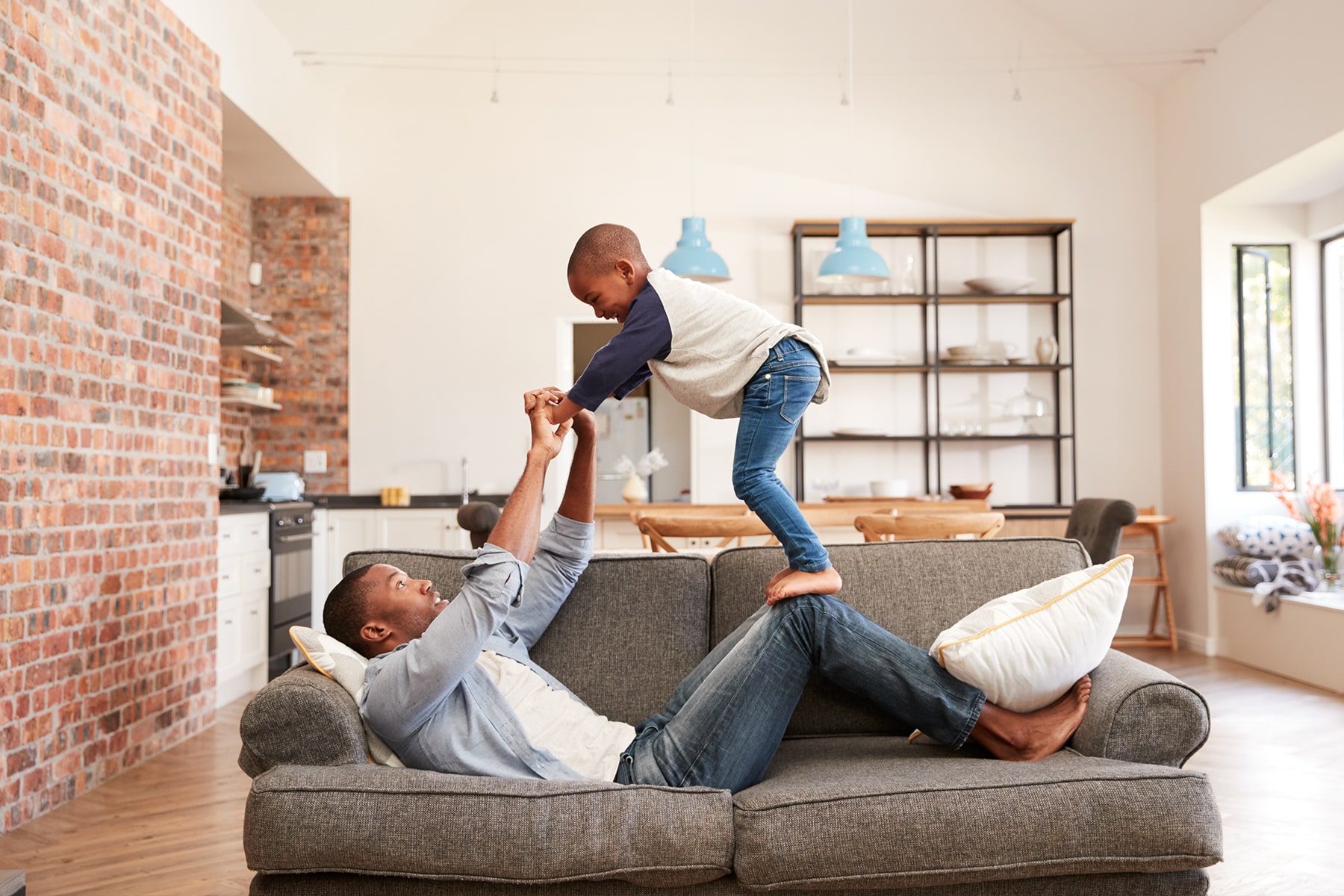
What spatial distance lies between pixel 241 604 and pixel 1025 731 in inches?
157

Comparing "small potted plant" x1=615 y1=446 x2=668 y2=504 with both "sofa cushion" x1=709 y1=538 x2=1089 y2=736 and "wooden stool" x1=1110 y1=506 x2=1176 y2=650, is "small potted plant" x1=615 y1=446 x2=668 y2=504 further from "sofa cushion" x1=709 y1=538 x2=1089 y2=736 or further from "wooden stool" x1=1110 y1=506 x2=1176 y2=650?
"sofa cushion" x1=709 y1=538 x2=1089 y2=736

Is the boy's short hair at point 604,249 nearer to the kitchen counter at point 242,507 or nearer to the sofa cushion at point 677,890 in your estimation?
the sofa cushion at point 677,890

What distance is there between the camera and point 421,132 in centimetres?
702

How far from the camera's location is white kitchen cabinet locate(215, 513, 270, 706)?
464cm

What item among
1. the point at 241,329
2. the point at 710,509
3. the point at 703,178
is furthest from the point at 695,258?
the point at 241,329

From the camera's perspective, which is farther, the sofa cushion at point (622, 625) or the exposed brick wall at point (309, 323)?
the exposed brick wall at point (309, 323)

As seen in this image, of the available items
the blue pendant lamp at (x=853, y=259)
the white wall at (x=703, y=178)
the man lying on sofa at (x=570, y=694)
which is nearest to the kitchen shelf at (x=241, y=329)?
the white wall at (x=703, y=178)

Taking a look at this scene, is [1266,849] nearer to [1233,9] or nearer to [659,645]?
[659,645]

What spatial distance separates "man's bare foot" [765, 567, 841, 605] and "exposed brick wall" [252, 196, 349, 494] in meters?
5.37

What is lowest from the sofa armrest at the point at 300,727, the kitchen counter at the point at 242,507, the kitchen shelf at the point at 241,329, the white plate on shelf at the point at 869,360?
the sofa armrest at the point at 300,727

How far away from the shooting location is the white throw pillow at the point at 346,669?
189 centimetres

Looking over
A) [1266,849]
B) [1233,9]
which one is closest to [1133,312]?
[1233,9]

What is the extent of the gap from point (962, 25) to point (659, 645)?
6.13 meters

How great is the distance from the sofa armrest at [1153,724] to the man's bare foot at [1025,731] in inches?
2.5
